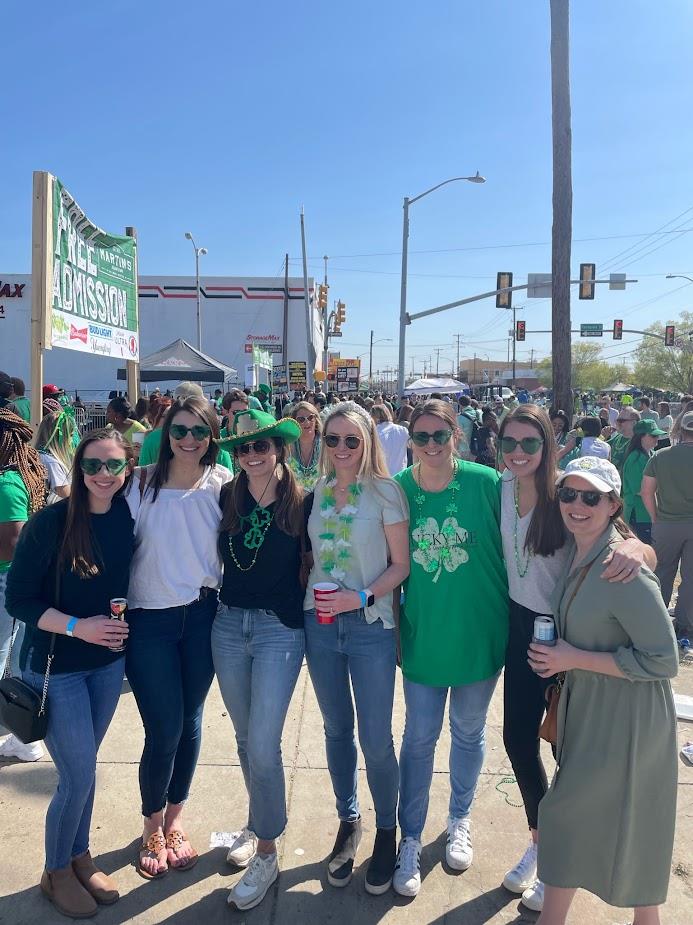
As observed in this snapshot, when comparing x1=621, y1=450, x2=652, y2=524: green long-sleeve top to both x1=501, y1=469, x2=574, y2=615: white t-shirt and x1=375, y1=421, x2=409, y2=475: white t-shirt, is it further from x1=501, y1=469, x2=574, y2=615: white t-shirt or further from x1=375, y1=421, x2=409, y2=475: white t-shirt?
x1=501, y1=469, x2=574, y2=615: white t-shirt

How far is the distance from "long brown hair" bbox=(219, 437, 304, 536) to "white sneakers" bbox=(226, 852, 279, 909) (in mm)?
1320

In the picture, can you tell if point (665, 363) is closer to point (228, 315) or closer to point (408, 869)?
point (228, 315)

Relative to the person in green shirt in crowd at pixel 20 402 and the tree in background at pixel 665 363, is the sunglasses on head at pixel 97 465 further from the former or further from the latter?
the tree in background at pixel 665 363

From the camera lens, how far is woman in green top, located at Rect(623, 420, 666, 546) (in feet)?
22.8

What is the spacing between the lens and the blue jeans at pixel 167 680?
2.51 meters

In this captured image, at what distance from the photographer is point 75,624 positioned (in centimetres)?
230

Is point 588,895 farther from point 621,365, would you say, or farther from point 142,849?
point 621,365

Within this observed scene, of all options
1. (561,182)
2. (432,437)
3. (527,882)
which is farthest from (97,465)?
(561,182)

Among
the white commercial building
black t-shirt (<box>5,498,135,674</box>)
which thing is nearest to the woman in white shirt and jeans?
black t-shirt (<box>5,498,135,674</box>)

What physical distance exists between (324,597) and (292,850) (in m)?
1.28

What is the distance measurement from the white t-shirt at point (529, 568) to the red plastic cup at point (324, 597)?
72 centimetres

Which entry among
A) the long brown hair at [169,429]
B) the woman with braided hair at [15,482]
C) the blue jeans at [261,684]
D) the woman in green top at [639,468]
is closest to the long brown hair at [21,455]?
the woman with braided hair at [15,482]

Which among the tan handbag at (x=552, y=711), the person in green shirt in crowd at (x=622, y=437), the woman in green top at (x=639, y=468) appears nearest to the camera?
the tan handbag at (x=552, y=711)

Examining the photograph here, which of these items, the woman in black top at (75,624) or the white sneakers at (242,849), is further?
the white sneakers at (242,849)
